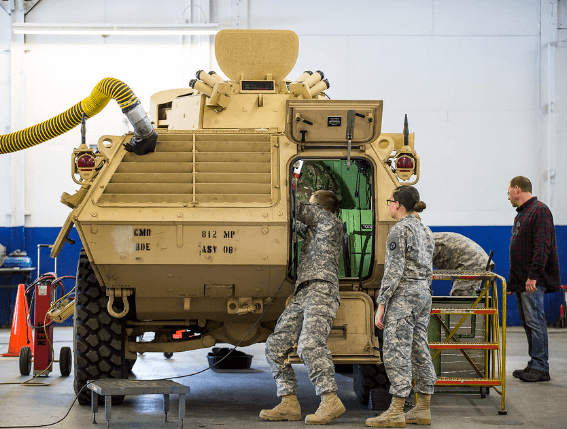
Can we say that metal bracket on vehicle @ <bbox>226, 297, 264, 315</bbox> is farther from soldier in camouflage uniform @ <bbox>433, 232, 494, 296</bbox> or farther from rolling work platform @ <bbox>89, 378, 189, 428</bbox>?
soldier in camouflage uniform @ <bbox>433, 232, 494, 296</bbox>

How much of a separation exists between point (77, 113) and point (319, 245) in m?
2.32

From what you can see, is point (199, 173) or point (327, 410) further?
point (199, 173)

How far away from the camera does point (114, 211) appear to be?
5.49 m

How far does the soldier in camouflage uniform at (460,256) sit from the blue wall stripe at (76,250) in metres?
4.34

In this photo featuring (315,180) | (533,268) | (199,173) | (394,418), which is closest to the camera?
(394,418)

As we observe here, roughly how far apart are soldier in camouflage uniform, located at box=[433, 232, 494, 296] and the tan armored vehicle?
181cm

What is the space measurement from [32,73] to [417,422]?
9.12 metres

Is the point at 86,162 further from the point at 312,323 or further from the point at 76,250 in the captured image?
the point at 76,250

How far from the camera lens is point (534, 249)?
7430mm

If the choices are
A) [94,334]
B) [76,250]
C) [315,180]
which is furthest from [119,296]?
[76,250]

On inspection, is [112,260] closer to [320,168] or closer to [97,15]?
[320,168]

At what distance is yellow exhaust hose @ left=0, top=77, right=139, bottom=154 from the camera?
224 inches

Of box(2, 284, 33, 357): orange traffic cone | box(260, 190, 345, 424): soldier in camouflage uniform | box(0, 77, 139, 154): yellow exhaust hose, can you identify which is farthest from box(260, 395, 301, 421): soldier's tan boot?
box(2, 284, 33, 357): orange traffic cone

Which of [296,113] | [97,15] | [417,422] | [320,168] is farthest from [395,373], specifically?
[97,15]
